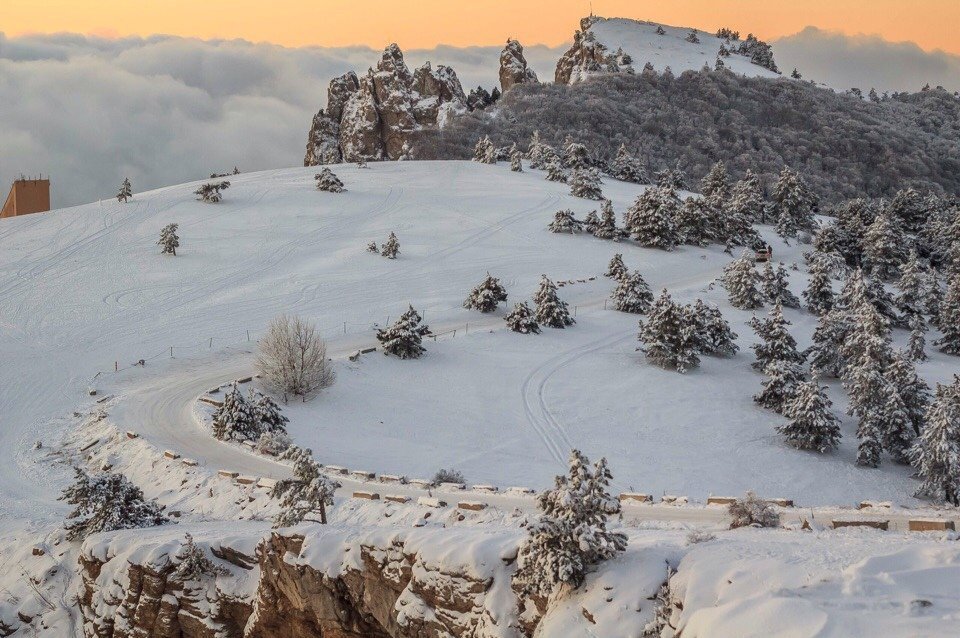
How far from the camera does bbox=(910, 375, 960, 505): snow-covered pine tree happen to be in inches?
1270

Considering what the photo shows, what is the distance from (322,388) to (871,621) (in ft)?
109

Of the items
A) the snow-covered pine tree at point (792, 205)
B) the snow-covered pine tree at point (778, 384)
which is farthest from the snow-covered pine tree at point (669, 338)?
the snow-covered pine tree at point (792, 205)

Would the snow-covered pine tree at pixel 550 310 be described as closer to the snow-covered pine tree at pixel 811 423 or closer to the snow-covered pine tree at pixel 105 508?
the snow-covered pine tree at pixel 811 423

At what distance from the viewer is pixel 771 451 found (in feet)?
127

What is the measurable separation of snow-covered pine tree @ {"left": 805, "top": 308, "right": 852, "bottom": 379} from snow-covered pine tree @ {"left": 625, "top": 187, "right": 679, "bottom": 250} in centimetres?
2520

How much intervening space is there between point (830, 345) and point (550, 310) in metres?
17.6

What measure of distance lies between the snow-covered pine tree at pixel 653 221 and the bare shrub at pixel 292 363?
131 ft

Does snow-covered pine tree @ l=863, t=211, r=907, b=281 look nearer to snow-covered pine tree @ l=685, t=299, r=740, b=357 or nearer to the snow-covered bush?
snow-covered pine tree @ l=685, t=299, r=740, b=357

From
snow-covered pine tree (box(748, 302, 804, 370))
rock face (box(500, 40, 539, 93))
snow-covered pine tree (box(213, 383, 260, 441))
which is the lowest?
snow-covered pine tree (box(213, 383, 260, 441))

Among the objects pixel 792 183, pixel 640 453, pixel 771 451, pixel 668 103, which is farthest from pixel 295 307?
pixel 668 103

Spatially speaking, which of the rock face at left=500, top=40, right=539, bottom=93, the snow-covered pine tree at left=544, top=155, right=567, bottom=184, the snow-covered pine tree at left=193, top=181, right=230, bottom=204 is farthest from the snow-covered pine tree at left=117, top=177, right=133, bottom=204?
the rock face at left=500, top=40, right=539, bottom=93

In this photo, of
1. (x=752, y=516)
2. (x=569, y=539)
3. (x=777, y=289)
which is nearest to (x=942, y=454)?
(x=752, y=516)

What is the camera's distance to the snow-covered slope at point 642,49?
161750mm

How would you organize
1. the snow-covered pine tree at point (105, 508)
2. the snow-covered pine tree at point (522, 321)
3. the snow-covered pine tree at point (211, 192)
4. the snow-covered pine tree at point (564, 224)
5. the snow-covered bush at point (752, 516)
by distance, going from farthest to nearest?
the snow-covered pine tree at point (211, 192) < the snow-covered pine tree at point (564, 224) < the snow-covered pine tree at point (522, 321) < the snow-covered pine tree at point (105, 508) < the snow-covered bush at point (752, 516)
